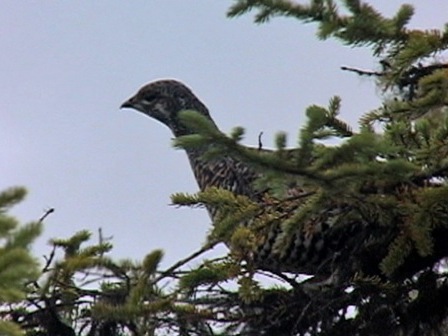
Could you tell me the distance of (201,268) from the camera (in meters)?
3.81

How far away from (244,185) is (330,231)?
2.41 feet

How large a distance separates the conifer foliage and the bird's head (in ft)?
7.12

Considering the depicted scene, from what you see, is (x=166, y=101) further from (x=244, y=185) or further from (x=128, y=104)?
(x=244, y=185)

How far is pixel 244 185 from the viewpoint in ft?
16.6

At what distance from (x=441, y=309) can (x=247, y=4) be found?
47.2 inches

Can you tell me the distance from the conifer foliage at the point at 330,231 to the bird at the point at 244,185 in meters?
0.09

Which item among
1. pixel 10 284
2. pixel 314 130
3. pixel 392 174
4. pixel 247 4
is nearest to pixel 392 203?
pixel 392 174

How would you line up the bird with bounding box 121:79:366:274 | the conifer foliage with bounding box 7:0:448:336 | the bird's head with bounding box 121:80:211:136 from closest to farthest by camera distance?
the conifer foliage with bounding box 7:0:448:336
the bird with bounding box 121:79:366:274
the bird's head with bounding box 121:80:211:136

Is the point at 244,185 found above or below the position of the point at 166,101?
below

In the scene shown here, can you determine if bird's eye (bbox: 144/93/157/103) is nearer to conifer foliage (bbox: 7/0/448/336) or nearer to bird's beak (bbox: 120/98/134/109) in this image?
bird's beak (bbox: 120/98/134/109)

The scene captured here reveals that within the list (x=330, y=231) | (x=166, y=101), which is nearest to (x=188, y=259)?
(x=330, y=231)

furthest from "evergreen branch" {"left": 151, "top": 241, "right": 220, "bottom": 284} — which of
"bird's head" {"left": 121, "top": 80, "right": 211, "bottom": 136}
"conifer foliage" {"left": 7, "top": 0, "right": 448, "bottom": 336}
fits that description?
"bird's head" {"left": 121, "top": 80, "right": 211, "bottom": 136}

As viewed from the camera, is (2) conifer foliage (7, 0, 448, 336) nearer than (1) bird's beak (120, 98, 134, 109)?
Yes

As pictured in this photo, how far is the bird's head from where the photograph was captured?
6.42 meters
